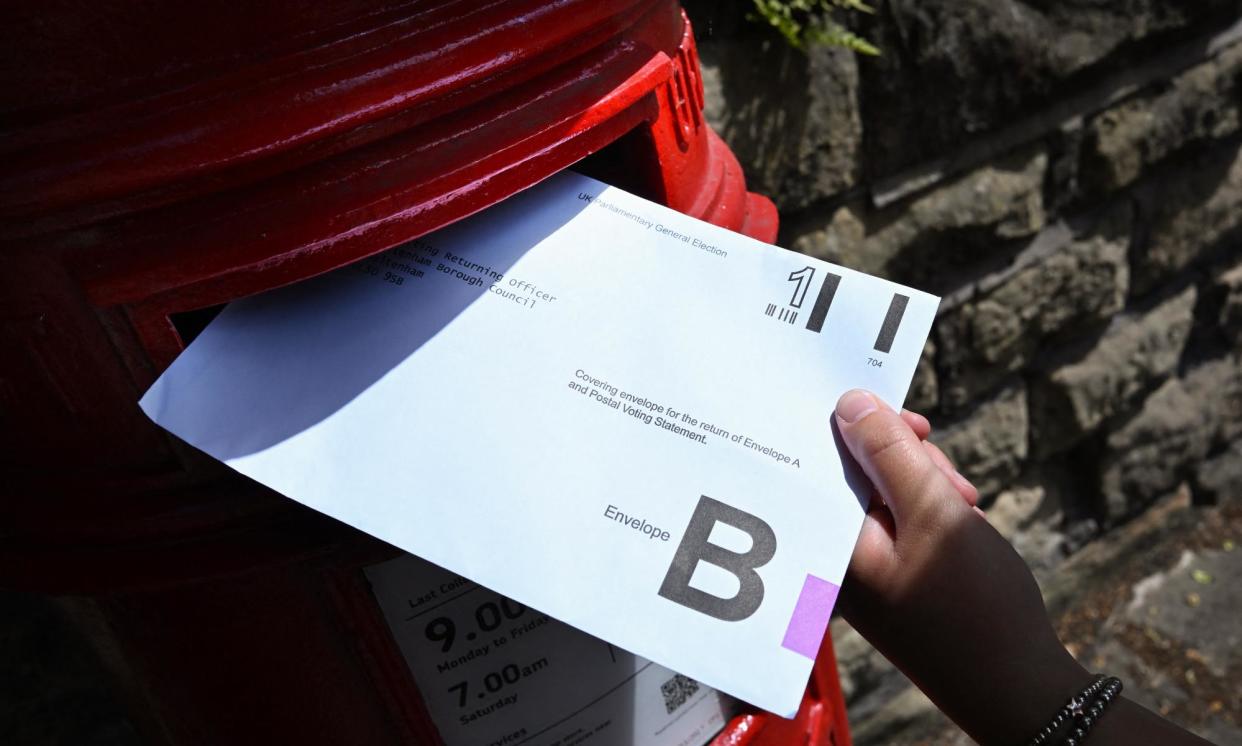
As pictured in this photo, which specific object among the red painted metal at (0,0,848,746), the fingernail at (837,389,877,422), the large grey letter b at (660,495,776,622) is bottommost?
the large grey letter b at (660,495,776,622)

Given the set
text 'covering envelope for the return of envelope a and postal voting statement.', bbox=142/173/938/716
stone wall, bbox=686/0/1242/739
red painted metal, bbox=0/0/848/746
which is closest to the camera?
red painted metal, bbox=0/0/848/746

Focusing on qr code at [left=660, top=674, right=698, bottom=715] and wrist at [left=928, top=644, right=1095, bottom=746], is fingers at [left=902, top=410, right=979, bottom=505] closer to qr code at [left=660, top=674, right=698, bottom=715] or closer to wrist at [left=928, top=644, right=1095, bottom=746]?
wrist at [left=928, top=644, right=1095, bottom=746]

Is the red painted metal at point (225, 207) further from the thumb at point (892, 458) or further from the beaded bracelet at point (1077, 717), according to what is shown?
the beaded bracelet at point (1077, 717)

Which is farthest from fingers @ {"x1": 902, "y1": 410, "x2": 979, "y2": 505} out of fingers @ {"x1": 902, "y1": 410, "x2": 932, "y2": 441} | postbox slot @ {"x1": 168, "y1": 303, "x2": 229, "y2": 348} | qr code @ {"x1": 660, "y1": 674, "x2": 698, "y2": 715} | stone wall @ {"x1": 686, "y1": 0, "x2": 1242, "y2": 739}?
stone wall @ {"x1": 686, "y1": 0, "x2": 1242, "y2": 739}

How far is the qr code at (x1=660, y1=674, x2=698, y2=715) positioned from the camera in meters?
1.16

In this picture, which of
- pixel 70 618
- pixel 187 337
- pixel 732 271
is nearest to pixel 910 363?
pixel 732 271

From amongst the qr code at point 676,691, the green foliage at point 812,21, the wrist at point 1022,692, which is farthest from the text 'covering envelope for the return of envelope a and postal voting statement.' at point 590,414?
the green foliage at point 812,21

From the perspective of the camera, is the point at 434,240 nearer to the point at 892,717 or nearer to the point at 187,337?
the point at 187,337

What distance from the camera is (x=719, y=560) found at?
2.63 ft

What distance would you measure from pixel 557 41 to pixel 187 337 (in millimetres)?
452

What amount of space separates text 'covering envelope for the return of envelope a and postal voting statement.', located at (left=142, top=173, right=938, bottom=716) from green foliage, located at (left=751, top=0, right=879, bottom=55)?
33.6 inches

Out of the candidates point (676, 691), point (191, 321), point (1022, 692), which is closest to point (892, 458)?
point (1022, 692)

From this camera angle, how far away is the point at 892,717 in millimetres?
2328

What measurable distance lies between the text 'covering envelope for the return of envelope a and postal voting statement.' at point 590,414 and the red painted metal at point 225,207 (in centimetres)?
9
